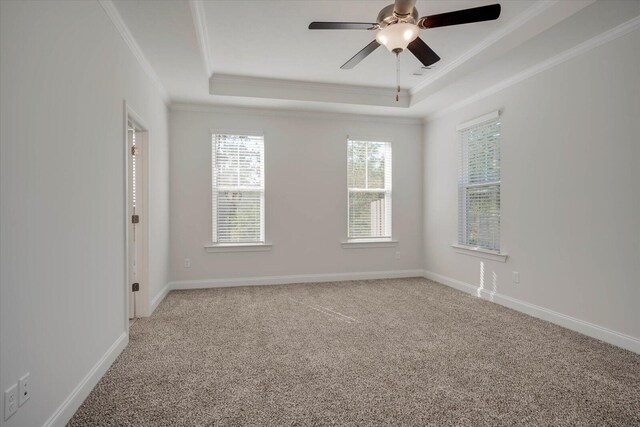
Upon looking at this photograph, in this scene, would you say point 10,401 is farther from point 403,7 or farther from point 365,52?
point 365,52

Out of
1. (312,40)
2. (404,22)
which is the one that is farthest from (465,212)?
(404,22)

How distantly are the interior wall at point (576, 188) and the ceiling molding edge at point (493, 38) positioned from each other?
0.64 metres

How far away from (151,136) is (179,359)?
2361mm

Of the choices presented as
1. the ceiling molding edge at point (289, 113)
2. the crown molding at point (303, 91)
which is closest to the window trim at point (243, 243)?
the ceiling molding edge at point (289, 113)

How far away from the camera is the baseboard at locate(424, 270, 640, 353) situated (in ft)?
9.11

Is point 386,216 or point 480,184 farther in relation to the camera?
point 386,216

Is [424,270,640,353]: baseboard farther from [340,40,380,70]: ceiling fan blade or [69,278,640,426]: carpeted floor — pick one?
[340,40,380,70]: ceiling fan blade

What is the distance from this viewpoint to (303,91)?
4.60m

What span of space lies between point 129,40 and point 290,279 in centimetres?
352

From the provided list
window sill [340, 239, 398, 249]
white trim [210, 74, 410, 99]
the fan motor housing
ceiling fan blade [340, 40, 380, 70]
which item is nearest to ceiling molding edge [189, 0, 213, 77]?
white trim [210, 74, 410, 99]

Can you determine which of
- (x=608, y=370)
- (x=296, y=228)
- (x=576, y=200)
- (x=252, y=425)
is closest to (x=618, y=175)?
(x=576, y=200)

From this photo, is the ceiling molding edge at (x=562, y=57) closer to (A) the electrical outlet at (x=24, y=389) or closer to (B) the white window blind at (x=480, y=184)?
(B) the white window blind at (x=480, y=184)

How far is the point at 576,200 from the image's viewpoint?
318cm

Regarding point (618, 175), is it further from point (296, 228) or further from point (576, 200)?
point (296, 228)
